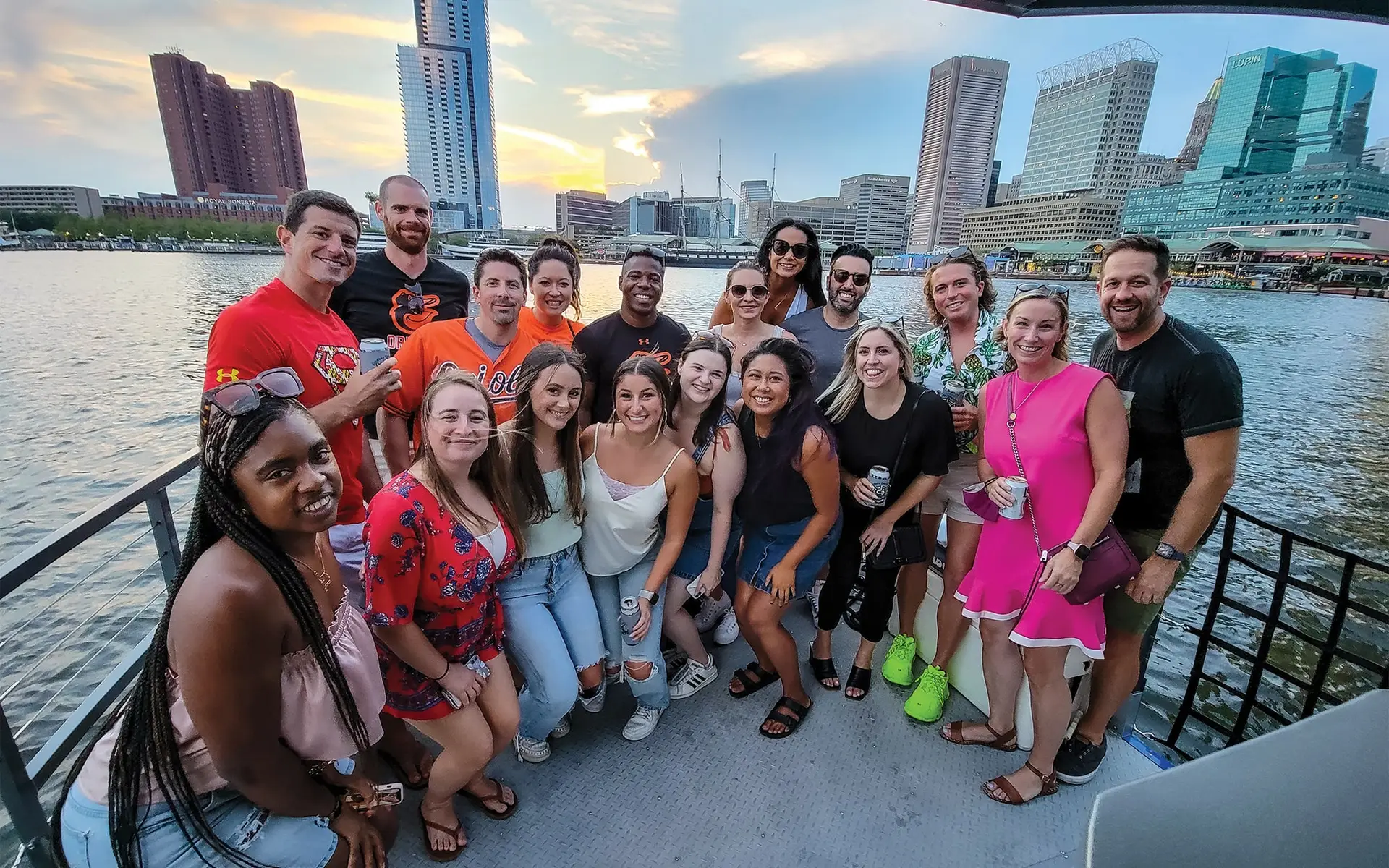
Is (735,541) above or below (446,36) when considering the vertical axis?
below

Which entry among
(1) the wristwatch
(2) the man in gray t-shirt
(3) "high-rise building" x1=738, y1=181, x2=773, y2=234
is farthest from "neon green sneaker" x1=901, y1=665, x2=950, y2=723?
(3) "high-rise building" x1=738, y1=181, x2=773, y2=234

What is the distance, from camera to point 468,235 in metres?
68.8

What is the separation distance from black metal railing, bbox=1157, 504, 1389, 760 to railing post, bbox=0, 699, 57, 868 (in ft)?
12.0

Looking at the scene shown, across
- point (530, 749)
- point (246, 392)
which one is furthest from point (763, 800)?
point (246, 392)

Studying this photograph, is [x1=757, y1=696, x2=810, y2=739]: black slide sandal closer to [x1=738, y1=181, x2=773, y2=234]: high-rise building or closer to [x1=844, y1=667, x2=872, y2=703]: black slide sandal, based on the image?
[x1=844, y1=667, x2=872, y2=703]: black slide sandal

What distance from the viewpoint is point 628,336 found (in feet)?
10.1

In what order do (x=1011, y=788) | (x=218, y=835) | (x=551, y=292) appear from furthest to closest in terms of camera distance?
(x=551, y=292), (x=1011, y=788), (x=218, y=835)

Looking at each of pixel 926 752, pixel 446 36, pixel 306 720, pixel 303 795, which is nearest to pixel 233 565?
pixel 306 720

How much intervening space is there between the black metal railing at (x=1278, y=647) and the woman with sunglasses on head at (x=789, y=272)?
238 centimetres

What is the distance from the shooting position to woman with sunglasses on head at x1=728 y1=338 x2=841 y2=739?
7.71ft

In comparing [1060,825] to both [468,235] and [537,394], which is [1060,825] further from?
[468,235]

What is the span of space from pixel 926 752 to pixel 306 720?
2.22m

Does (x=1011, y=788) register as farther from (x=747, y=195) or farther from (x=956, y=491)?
(x=747, y=195)

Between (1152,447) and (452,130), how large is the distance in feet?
283
